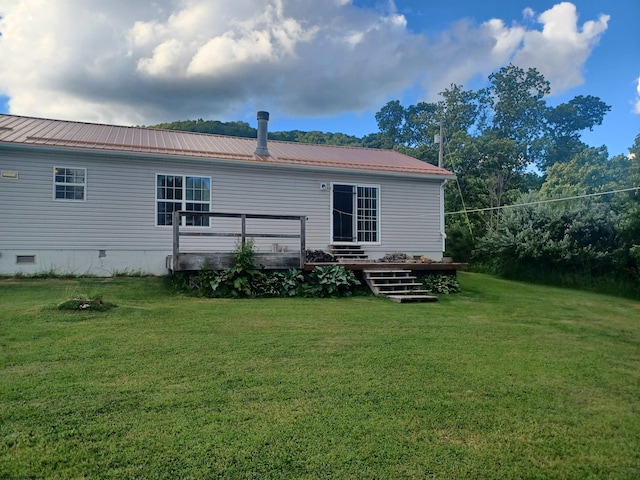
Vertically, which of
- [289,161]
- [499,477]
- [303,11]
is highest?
[303,11]

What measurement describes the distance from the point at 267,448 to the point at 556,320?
5.67 m

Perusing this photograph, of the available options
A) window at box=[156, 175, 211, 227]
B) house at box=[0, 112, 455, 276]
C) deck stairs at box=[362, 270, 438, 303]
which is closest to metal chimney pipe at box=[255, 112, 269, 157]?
house at box=[0, 112, 455, 276]

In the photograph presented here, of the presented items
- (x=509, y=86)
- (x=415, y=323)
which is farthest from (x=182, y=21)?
(x=509, y=86)

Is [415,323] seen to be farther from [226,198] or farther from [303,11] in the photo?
[303,11]

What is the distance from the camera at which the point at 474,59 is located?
20.5m

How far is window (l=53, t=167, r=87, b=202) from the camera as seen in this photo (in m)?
9.13

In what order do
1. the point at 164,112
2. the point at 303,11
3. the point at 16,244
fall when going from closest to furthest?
the point at 16,244 → the point at 303,11 → the point at 164,112

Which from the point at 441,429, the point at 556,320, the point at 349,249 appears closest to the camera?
the point at 441,429

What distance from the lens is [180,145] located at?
10.6m

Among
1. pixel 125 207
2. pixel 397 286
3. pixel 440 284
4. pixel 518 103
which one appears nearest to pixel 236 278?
pixel 397 286

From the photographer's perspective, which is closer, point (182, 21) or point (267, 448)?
point (267, 448)

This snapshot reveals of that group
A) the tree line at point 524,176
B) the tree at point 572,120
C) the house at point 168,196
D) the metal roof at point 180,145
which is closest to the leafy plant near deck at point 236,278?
the house at point 168,196

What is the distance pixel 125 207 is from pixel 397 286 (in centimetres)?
618

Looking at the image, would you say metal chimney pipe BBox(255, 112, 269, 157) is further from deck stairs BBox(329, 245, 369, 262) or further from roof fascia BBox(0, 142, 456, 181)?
deck stairs BBox(329, 245, 369, 262)
